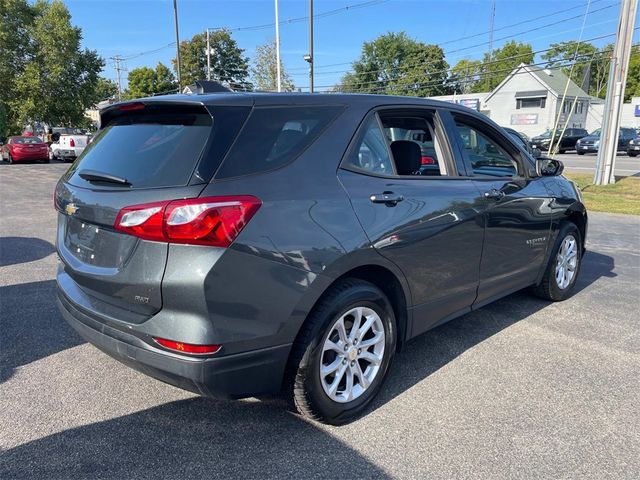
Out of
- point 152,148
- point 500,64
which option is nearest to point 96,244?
point 152,148

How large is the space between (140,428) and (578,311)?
397 centimetres

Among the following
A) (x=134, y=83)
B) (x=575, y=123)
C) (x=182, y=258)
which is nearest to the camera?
(x=182, y=258)

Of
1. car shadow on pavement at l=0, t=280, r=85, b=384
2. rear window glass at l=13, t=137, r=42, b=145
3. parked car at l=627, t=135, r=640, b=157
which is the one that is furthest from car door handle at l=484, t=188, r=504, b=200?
parked car at l=627, t=135, r=640, b=157

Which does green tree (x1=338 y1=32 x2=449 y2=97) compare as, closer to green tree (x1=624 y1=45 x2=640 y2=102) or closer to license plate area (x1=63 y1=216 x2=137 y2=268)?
green tree (x1=624 y1=45 x2=640 y2=102)

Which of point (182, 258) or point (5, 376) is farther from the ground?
point (182, 258)

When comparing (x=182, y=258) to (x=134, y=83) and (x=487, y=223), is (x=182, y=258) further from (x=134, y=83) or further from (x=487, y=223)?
(x=134, y=83)

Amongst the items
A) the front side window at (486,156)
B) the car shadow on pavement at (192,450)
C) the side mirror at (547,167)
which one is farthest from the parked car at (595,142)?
the car shadow on pavement at (192,450)

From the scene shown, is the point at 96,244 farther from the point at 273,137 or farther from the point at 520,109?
the point at 520,109

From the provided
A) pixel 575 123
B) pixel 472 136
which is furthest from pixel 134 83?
pixel 472 136

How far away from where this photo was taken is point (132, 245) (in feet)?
7.85

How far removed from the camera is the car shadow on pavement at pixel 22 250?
6.22m

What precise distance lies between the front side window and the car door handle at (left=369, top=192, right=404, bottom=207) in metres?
1.12

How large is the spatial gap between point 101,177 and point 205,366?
1.18 meters

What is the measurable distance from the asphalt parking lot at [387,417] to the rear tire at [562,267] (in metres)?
0.48
